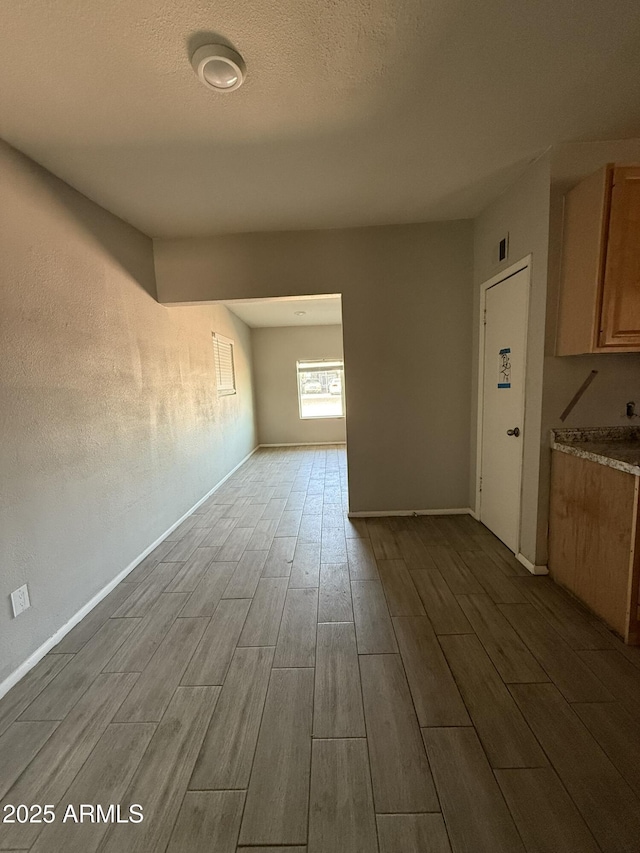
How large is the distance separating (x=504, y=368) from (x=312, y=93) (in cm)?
209

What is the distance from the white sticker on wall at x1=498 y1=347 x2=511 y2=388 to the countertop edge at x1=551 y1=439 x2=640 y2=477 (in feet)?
1.95

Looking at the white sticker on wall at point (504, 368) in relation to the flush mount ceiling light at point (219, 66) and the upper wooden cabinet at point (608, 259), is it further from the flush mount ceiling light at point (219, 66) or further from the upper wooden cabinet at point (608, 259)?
the flush mount ceiling light at point (219, 66)

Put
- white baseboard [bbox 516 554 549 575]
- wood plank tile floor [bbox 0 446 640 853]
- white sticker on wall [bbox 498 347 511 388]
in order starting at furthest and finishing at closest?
white sticker on wall [bbox 498 347 511 388]
white baseboard [bbox 516 554 549 575]
wood plank tile floor [bbox 0 446 640 853]

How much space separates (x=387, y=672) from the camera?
162cm

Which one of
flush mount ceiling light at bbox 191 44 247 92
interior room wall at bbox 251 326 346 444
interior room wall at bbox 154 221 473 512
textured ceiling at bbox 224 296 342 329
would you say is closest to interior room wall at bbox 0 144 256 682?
interior room wall at bbox 154 221 473 512

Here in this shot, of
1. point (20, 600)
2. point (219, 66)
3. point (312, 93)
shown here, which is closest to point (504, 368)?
point (312, 93)

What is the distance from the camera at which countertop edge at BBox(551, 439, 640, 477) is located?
5.45ft

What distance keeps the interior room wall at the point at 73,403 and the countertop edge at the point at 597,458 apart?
9.89ft

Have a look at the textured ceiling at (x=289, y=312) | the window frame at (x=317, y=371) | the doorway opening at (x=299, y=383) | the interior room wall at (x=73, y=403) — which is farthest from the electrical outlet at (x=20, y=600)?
the window frame at (x=317, y=371)

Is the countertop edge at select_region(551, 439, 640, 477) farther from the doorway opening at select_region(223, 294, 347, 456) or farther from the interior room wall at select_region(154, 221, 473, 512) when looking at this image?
the doorway opening at select_region(223, 294, 347, 456)

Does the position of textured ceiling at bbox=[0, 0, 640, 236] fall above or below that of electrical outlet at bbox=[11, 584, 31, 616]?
above

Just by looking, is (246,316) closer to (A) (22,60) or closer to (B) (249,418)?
(B) (249,418)

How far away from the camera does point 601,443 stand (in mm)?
2102

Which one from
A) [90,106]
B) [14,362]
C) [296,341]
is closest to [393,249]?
[90,106]
